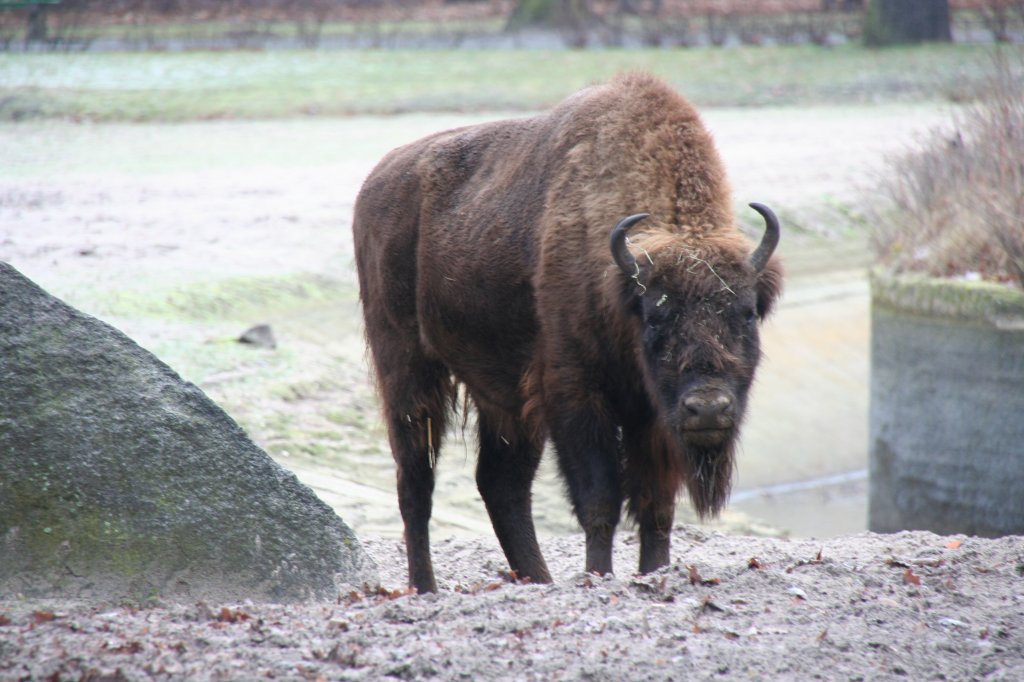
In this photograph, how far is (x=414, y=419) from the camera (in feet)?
22.0

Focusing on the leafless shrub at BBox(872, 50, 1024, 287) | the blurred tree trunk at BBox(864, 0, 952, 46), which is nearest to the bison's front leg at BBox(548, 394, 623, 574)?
the leafless shrub at BBox(872, 50, 1024, 287)

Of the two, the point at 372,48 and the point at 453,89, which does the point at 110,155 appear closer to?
the point at 453,89

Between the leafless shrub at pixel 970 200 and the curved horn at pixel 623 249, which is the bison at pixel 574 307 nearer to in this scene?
the curved horn at pixel 623 249

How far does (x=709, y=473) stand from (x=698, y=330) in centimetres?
63

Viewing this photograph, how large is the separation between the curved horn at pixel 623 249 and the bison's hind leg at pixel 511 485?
4.85 feet

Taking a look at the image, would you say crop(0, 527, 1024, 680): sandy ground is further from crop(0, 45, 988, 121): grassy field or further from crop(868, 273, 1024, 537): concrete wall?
crop(0, 45, 988, 121): grassy field

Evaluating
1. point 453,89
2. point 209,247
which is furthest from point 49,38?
point 453,89

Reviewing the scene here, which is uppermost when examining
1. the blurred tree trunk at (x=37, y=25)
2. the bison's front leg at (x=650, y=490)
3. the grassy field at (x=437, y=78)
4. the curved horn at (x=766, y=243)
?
the curved horn at (x=766, y=243)

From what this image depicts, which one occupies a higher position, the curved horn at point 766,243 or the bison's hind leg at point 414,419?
the curved horn at point 766,243

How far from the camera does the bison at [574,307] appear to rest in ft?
17.5

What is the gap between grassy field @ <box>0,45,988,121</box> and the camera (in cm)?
2028

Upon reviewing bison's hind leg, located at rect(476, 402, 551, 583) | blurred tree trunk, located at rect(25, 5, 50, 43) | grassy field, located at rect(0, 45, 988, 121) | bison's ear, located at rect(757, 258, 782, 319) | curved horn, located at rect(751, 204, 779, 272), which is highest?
curved horn, located at rect(751, 204, 779, 272)

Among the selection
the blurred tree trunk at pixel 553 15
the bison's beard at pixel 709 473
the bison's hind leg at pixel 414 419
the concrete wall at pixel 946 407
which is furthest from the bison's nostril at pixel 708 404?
the blurred tree trunk at pixel 553 15

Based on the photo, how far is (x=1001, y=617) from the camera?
474cm
